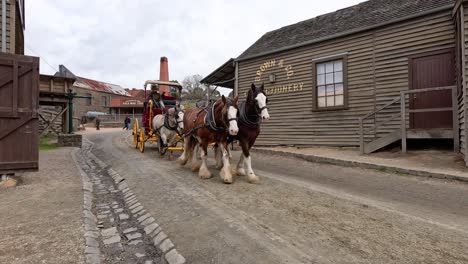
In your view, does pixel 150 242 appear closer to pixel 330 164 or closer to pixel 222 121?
pixel 222 121

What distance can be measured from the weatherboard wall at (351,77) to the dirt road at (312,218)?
4136mm

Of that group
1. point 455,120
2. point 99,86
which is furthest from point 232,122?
point 99,86

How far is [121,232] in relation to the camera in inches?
135

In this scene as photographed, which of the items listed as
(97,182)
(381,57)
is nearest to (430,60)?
(381,57)

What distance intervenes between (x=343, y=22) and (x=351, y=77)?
255cm

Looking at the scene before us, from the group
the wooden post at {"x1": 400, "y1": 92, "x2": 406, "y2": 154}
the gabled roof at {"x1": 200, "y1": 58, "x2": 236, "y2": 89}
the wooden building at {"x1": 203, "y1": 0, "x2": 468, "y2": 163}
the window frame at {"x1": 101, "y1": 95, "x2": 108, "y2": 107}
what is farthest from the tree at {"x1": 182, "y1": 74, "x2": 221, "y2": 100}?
the wooden post at {"x1": 400, "y1": 92, "x2": 406, "y2": 154}

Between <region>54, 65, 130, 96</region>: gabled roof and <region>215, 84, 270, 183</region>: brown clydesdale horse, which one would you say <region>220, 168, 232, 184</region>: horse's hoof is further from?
<region>54, 65, 130, 96</region>: gabled roof

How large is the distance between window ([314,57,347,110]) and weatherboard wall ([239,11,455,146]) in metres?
0.19

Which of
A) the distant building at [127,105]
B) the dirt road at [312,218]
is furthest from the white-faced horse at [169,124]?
the distant building at [127,105]

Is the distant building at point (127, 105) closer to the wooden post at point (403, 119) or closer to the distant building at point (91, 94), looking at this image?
the distant building at point (91, 94)

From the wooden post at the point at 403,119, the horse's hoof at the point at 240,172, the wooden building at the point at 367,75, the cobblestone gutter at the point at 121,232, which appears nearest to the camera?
the cobblestone gutter at the point at 121,232

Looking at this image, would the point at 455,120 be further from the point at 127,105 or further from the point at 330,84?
the point at 127,105

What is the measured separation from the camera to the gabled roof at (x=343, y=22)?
885cm

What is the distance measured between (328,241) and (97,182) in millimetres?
5477
